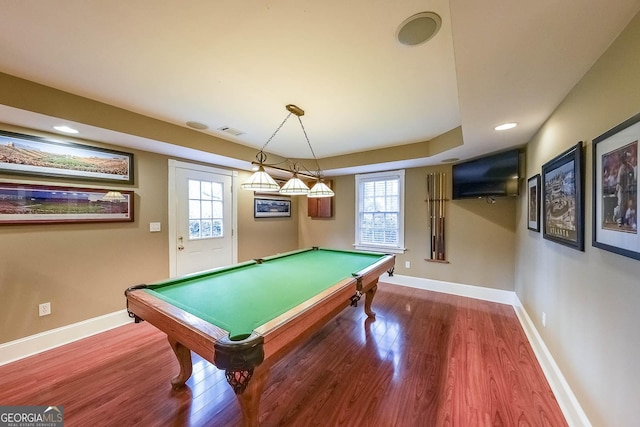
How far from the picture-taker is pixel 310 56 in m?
1.64

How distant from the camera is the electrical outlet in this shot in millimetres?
2348

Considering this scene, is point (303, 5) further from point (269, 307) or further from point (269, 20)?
point (269, 307)

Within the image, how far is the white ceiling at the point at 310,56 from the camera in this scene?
3.71 ft

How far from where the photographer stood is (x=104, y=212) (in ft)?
9.02

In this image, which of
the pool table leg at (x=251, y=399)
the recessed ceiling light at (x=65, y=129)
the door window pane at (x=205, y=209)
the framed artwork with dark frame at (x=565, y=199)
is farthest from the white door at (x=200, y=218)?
the framed artwork with dark frame at (x=565, y=199)

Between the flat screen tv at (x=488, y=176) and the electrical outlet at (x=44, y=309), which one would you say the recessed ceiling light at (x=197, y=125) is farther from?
the flat screen tv at (x=488, y=176)

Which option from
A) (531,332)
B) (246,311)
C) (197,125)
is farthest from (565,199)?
(197,125)

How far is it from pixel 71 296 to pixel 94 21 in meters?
2.69

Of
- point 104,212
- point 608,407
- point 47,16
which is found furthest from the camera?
point 104,212

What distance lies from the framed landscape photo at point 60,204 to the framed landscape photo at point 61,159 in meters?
0.15

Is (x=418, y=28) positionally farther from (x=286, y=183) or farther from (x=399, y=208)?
(x=399, y=208)

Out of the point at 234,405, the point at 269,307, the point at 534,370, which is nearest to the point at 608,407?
the point at 534,370

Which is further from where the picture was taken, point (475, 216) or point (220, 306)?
point (475, 216)

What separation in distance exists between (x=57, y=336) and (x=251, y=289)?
231 cm
